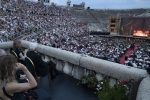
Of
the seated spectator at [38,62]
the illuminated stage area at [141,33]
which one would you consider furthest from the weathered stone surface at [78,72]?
the illuminated stage area at [141,33]

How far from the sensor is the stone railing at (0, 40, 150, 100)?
8.50 ft

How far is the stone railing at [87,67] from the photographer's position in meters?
2.59

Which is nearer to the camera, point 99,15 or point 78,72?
point 78,72

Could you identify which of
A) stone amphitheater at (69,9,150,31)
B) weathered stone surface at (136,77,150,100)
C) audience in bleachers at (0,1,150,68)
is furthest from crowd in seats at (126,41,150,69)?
stone amphitheater at (69,9,150,31)

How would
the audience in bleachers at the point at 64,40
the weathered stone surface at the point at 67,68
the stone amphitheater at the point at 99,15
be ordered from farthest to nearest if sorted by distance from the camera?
the stone amphitheater at the point at 99,15, the audience in bleachers at the point at 64,40, the weathered stone surface at the point at 67,68

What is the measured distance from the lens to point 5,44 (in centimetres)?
546

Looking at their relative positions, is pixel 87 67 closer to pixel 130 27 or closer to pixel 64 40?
pixel 64 40

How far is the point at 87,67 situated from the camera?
338 centimetres

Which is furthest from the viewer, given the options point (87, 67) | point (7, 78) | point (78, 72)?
point (78, 72)

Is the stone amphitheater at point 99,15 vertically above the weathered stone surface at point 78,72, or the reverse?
the stone amphitheater at point 99,15

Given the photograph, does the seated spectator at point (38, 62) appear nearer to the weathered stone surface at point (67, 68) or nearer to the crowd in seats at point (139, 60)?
the weathered stone surface at point (67, 68)

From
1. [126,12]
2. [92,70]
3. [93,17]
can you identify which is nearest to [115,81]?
A: [92,70]

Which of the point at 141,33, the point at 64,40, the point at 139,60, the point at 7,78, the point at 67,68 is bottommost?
the point at 64,40

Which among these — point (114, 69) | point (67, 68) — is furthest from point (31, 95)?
point (67, 68)
